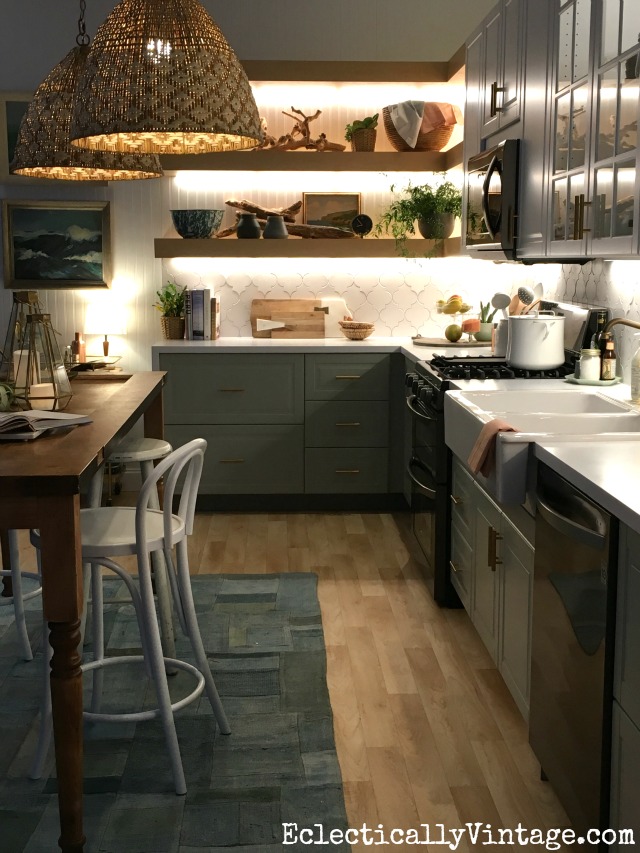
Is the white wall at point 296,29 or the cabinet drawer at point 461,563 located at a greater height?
the white wall at point 296,29

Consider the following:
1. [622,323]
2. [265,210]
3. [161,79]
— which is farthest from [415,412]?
[161,79]

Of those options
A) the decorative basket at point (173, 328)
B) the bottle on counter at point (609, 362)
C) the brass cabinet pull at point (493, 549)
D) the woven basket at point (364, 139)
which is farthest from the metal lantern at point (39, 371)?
the woven basket at point (364, 139)

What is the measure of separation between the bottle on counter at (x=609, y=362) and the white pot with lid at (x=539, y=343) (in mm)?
320

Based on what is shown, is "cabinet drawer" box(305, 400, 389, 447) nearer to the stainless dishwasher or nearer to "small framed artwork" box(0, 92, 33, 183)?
"small framed artwork" box(0, 92, 33, 183)

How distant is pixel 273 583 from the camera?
4.18 m

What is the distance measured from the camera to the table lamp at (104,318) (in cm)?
570

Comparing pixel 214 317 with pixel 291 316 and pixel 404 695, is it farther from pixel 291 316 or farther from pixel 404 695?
pixel 404 695

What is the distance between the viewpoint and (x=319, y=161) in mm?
5438

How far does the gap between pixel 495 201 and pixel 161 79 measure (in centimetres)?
182

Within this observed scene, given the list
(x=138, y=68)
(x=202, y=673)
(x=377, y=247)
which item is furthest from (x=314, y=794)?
(x=377, y=247)

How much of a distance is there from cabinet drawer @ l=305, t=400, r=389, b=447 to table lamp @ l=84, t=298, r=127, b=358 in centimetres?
128

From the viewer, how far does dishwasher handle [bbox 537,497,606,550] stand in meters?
1.97

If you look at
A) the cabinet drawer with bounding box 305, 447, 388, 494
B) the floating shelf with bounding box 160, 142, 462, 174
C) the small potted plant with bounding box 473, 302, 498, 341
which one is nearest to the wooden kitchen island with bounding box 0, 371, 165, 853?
the cabinet drawer with bounding box 305, 447, 388, 494

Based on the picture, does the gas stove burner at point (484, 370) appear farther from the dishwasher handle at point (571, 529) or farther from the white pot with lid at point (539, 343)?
the dishwasher handle at point (571, 529)
